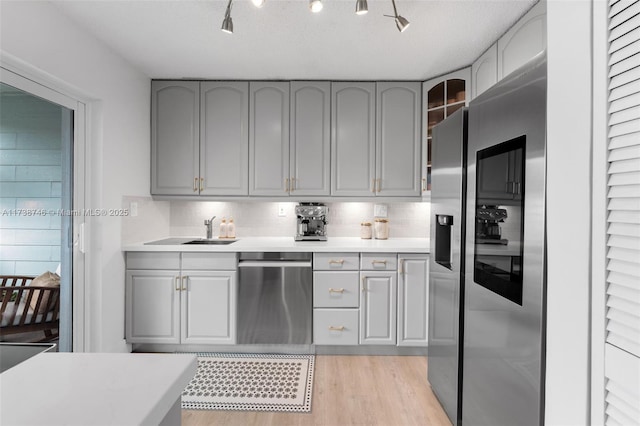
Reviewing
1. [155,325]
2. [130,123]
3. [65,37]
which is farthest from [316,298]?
[65,37]

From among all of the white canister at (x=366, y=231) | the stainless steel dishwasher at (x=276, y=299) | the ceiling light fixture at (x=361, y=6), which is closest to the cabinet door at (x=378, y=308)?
the stainless steel dishwasher at (x=276, y=299)

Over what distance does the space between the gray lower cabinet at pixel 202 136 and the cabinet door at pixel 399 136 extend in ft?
4.10

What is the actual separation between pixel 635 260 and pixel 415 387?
206 cm

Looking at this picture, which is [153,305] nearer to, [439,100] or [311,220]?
[311,220]

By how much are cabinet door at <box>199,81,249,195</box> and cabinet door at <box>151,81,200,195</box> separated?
0.21ft

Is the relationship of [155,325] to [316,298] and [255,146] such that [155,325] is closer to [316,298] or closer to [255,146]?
[316,298]

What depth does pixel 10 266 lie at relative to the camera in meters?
1.72

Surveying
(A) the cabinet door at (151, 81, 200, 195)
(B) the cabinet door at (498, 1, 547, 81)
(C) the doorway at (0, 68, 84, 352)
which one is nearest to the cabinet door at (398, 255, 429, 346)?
(B) the cabinet door at (498, 1, 547, 81)

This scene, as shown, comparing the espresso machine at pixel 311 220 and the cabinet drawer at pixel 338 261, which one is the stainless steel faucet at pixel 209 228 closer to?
the espresso machine at pixel 311 220

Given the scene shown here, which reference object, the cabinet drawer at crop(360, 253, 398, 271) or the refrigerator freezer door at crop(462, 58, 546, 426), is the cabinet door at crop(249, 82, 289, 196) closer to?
the cabinet drawer at crop(360, 253, 398, 271)

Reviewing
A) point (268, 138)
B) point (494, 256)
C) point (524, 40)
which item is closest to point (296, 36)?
point (268, 138)

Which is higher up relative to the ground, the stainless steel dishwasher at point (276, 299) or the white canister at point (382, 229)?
the white canister at point (382, 229)

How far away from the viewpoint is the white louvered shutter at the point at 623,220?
547 mm

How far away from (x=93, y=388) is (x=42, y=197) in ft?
6.43
